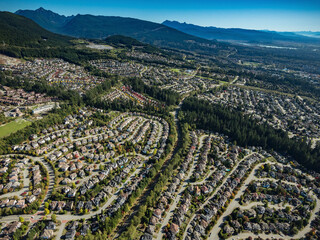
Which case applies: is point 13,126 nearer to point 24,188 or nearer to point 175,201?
point 24,188

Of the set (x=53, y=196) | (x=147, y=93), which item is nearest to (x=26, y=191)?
(x=53, y=196)

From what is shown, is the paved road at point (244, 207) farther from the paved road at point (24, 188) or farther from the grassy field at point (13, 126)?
the grassy field at point (13, 126)

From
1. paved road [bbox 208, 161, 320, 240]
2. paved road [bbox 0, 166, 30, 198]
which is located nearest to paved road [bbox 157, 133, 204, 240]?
paved road [bbox 208, 161, 320, 240]

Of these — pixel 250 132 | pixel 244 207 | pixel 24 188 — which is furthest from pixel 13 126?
pixel 250 132

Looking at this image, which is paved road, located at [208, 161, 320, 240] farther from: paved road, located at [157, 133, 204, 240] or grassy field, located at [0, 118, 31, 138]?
grassy field, located at [0, 118, 31, 138]

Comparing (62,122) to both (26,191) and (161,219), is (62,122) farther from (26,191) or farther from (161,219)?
(161,219)
